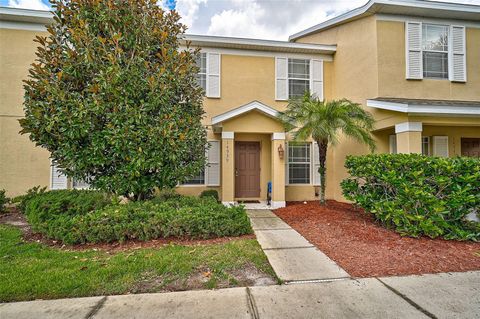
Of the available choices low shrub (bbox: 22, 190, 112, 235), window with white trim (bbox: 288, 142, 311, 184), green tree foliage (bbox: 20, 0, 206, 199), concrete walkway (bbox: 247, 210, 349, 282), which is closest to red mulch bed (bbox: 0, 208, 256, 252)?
low shrub (bbox: 22, 190, 112, 235)

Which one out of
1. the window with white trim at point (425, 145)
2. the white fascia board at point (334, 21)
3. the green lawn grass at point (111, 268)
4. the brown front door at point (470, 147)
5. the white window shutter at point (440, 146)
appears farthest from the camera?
the brown front door at point (470, 147)

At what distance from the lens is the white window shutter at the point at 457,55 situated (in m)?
8.06

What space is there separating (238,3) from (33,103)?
8817mm

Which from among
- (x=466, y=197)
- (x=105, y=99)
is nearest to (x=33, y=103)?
(x=105, y=99)

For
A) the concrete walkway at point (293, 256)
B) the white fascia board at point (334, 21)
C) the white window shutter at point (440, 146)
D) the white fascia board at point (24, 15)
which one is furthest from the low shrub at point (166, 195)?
the white window shutter at point (440, 146)

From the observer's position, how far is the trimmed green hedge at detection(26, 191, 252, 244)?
442 cm

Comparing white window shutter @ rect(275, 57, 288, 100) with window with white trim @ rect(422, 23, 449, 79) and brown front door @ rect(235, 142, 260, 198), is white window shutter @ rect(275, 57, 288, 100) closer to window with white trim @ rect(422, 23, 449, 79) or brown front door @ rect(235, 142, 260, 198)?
brown front door @ rect(235, 142, 260, 198)

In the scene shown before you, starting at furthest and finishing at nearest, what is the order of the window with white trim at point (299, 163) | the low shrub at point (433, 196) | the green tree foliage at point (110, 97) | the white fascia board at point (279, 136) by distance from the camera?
the window with white trim at point (299, 163) < the white fascia board at point (279, 136) < the green tree foliage at point (110, 97) < the low shrub at point (433, 196)

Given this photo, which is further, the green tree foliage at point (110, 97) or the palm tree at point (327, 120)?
the palm tree at point (327, 120)

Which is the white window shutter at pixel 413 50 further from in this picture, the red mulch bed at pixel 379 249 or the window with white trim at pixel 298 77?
the red mulch bed at pixel 379 249

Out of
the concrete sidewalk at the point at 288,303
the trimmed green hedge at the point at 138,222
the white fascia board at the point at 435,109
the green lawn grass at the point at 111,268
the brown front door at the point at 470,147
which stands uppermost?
the white fascia board at the point at 435,109

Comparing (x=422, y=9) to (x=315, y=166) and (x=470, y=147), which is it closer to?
(x=470, y=147)

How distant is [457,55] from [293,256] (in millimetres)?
9637

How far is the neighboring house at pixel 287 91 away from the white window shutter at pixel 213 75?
0.04 m
